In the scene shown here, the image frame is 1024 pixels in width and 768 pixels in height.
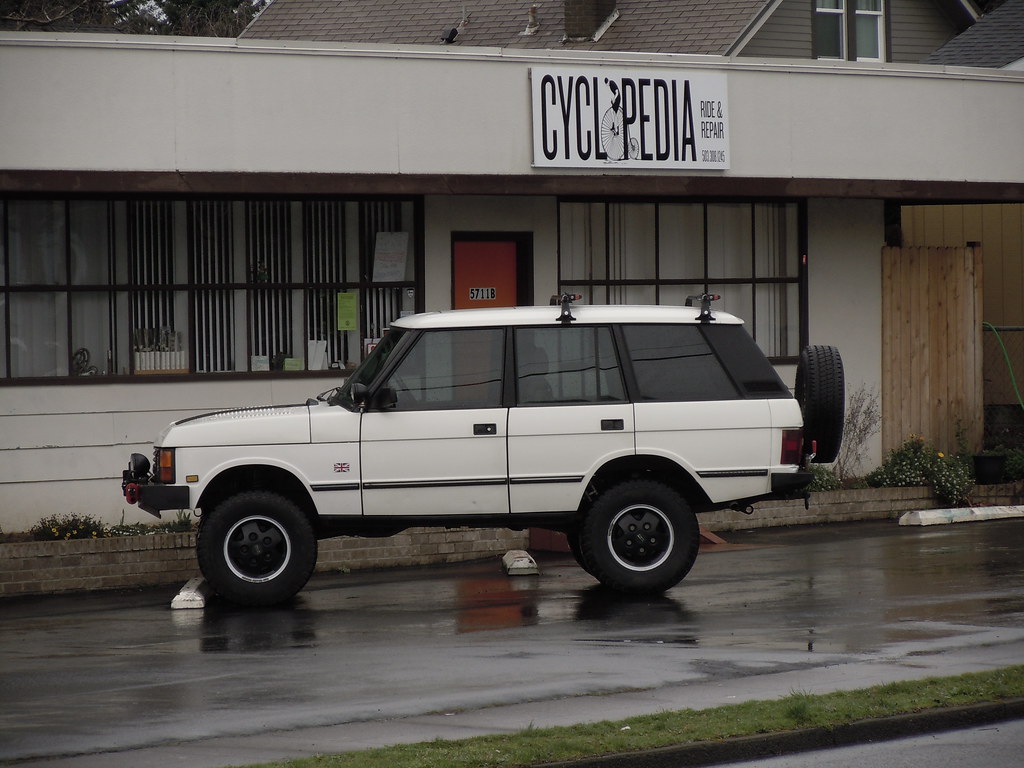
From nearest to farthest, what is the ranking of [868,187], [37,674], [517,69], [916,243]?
1. [37,674]
2. [517,69]
3. [868,187]
4. [916,243]

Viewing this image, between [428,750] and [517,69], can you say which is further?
[517,69]

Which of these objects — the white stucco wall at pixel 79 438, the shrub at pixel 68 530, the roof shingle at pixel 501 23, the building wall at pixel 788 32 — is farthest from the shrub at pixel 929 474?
the building wall at pixel 788 32

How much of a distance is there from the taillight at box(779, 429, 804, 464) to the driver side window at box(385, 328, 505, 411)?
2.14 meters

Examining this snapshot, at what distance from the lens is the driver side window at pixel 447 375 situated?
35.4 feet

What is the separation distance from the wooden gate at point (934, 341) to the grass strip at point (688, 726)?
937 centimetres

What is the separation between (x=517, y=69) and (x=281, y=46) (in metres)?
2.35

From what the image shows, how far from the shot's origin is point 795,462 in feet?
36.1

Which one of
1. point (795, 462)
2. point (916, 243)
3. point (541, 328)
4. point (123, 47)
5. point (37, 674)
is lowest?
point (37, 674)

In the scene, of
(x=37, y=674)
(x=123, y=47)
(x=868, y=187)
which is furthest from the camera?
(x=868, y=187)

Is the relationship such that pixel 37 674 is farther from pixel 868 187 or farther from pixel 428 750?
pixel 868 187

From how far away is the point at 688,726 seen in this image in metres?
6.81

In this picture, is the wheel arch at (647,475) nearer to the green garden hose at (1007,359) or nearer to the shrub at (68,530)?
the shrub at (68,530)

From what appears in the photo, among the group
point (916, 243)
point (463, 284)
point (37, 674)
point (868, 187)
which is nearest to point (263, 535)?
point (37, 674)

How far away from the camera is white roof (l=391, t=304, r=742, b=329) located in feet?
36.0
